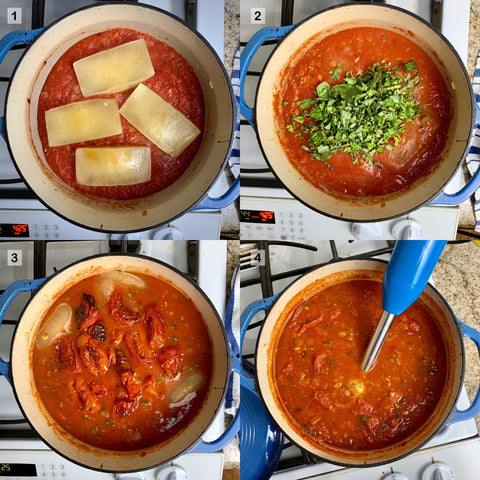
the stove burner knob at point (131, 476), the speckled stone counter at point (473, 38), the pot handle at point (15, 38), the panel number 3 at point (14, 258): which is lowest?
the stove burner knob at point (131, 476)

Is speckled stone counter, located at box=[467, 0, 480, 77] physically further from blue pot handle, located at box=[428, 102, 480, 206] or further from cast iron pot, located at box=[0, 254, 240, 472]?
cast iron pot, located at box=[0, 254, 240, 472]

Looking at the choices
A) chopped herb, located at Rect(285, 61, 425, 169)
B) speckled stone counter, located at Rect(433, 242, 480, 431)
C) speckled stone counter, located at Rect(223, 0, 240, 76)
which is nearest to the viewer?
chopped herb, located at Rect(285, 61, 425, 169)

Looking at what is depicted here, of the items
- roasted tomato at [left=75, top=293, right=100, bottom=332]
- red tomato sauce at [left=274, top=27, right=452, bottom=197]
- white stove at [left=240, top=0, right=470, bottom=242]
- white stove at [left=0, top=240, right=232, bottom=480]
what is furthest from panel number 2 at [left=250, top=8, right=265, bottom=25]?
roasted tomato at [left=75, top=293, right=100, bottom=332]

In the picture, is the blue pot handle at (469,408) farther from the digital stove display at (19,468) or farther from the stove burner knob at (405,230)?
the digital stove display at (19,468)

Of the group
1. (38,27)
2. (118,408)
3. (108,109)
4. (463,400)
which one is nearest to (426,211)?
Answer: (463,400)

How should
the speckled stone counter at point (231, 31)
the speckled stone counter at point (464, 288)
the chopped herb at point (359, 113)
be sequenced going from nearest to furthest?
the chopped herb at point (359, 113)
the speckled stone counter at point (231, 31)
the speckled stone counter at point (464, 288)

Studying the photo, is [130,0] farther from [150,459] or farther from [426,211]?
[150,459]

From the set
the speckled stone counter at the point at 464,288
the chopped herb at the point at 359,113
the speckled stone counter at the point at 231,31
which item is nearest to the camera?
the chopped herb at the point at 359,113

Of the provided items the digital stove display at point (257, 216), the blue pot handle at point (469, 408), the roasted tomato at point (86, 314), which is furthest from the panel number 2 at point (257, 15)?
the blue pot handle at point (469, 408)
